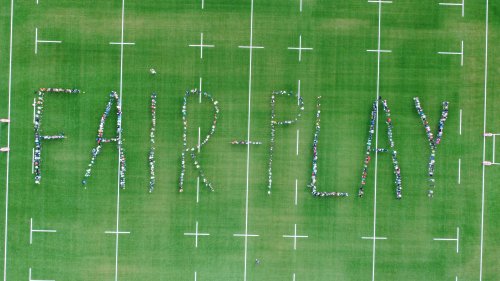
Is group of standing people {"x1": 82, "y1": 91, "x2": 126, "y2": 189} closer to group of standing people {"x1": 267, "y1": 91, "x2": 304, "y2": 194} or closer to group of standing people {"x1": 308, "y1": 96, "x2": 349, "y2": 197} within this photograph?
group of standing people {"x1": 267, "y1": 91, "x2": 304, "y2": 194}

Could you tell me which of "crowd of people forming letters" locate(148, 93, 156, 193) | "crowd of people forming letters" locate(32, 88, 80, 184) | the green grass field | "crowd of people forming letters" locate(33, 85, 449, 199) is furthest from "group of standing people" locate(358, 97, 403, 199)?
"crowd of people forming letters" locate(32, 88, 80, 184)

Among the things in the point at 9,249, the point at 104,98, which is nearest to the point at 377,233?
the point at 104,98

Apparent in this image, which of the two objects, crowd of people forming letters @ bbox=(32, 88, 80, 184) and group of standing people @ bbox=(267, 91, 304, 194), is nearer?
crowd of people forming letters @ bbox=(32, 88, 80, 184)

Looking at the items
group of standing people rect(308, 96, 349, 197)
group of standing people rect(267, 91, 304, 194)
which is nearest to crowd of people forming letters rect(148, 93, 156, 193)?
group of standing people rect(267, 91, 304, 194)

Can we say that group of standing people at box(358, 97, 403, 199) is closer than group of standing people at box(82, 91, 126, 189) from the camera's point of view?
No

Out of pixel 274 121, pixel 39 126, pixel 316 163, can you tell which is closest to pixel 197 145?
pixel 274 121

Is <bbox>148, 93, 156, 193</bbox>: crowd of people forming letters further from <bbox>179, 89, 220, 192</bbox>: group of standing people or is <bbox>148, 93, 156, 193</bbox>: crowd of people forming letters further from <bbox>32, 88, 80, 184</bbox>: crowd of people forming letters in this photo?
<bbox>32, 88, 80, 184</bbox>: crowd of people forming letters

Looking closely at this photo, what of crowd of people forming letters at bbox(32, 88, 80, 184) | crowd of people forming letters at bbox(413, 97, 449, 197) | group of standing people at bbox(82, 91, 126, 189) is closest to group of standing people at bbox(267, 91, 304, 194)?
crowd of people forming letters at bbox(413, 97, 449, 197)

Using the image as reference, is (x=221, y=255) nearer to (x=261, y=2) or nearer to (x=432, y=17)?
(x=261, y=2)

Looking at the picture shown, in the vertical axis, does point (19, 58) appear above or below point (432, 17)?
below

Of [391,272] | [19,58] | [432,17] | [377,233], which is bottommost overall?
[391,272]
